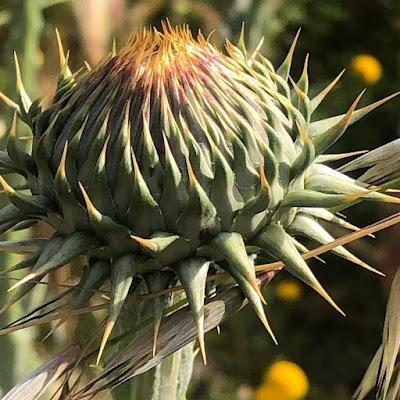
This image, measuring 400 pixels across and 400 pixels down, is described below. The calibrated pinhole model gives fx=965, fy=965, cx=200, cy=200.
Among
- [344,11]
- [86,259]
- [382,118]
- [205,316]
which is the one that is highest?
[86,259]

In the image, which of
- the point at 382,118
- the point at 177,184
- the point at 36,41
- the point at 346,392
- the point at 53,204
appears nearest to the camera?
the point at 177,184

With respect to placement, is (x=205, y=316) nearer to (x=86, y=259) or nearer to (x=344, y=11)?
(x=86, y=259)

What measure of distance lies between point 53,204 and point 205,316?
0.98 ft

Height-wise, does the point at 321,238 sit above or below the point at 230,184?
below

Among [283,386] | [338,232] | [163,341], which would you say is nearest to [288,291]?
[338,232]

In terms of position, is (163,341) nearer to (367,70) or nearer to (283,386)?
(283,386)

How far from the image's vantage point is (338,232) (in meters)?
3.95

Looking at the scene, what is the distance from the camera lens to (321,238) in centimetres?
147

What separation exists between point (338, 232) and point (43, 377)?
263 centimetres

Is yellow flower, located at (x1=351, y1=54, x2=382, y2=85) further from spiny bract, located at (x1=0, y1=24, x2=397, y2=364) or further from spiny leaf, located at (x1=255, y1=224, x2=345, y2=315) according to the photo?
spiny leaf, located at (x1=255, y1=224, x2=345, y2=315)

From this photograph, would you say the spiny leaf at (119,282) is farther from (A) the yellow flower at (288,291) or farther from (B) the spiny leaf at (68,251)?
(A) the yellow flower at (288,291)

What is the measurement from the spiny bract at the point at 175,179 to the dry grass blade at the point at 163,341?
3cm

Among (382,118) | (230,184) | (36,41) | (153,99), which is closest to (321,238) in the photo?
(230,184)

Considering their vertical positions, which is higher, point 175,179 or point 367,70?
point 175,179
